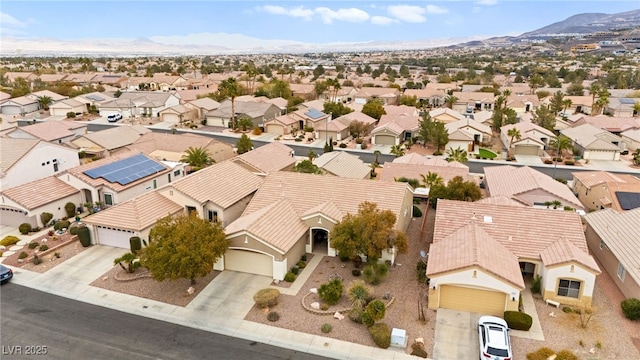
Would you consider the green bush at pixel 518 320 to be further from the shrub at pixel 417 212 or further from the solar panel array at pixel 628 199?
the solar panel array at pixel 628 199

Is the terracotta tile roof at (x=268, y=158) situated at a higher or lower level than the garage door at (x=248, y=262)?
higher

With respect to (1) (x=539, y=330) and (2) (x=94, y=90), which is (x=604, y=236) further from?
(2) (x=94, y=90)

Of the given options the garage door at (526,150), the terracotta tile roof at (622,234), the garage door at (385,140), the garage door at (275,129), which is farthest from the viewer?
the garage door at (275,129)

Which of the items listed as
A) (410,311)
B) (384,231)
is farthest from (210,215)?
(410,311)

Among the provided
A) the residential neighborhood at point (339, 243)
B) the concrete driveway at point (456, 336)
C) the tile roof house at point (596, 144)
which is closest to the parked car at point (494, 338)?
the concrete driveway at point (456, 336)

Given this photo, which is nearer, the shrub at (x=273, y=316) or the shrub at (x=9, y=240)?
the shrub at (x=273, y=316)

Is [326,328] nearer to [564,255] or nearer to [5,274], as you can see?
[564,255]

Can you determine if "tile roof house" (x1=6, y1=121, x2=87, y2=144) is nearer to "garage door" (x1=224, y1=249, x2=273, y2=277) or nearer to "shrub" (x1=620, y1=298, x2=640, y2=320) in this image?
"garage door" (x1=224, y1=249, x2=273, y2=277)
